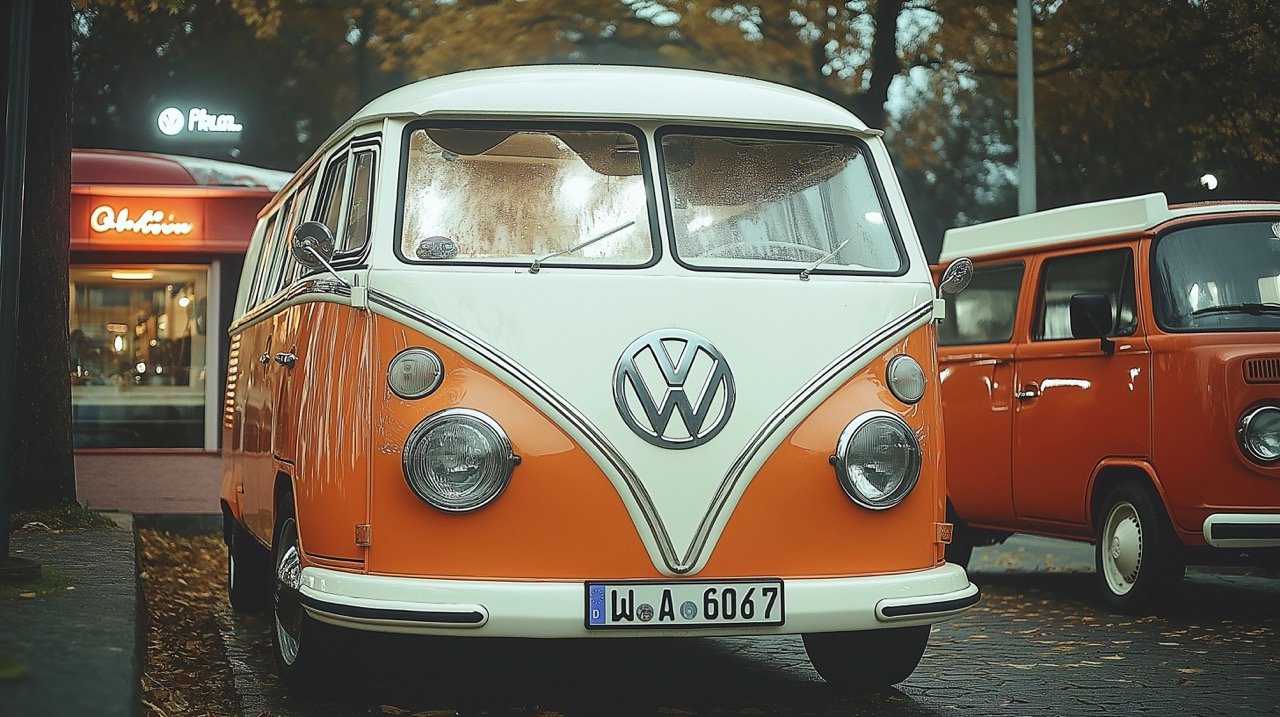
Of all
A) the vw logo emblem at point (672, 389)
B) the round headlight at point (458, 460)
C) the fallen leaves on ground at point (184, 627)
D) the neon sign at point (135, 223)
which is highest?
the neon sign at point (135, 223)

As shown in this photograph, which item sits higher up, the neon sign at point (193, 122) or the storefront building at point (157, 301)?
the neon sign at point (193, 122)

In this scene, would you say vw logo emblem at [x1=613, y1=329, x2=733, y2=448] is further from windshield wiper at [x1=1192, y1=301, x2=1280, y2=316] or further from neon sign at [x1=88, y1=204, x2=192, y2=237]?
neon sign at [x1=88, y1=204, x2=192, y2=237]

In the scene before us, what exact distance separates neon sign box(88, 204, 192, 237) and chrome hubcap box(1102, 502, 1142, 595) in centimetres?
1302

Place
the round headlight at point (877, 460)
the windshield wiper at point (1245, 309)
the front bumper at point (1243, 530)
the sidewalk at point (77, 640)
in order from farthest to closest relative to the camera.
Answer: the windshield wiper at point (1245, 309)
the front bumper at point (1243, 530)
the round headlight at point (877, 460)
the sidewalk at point (77, 640)

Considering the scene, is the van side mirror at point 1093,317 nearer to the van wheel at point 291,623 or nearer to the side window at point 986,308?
the side window at point 986,308

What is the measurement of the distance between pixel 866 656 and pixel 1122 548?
330 centimetres

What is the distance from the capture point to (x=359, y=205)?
21.1ft

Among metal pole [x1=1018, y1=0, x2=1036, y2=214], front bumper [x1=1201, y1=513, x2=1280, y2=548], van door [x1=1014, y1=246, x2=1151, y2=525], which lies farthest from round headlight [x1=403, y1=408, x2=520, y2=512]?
metal pole [x1=1018, y1=0, x2=1036, y2=214]

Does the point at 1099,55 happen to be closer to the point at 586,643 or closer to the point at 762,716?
the point at 586,643

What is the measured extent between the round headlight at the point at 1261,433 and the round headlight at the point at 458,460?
4.75 m

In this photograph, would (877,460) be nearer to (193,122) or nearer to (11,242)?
(11,242)

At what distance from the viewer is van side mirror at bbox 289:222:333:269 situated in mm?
6191

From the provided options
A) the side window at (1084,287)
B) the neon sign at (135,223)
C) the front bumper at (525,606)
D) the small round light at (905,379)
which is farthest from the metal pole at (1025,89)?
the front bumper at (525,606)

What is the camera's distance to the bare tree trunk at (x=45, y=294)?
11.2 metres
